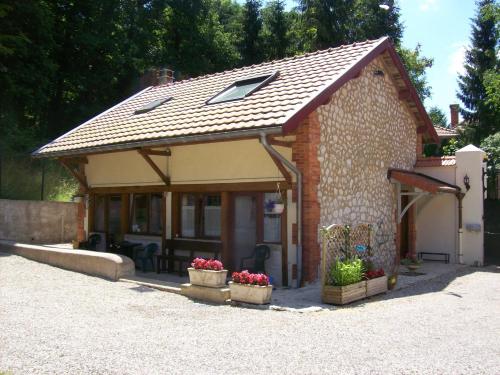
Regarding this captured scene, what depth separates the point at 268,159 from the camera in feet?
35.0

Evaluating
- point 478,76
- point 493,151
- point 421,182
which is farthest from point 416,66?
point 421,182

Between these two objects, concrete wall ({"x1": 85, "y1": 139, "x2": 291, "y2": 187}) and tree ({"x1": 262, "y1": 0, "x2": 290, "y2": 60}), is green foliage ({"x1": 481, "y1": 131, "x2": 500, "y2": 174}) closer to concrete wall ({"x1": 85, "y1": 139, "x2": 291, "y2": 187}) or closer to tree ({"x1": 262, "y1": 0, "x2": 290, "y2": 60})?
concrete wall ({"x1": 85, "y1": 139, "x2": 291, "y2": 187})

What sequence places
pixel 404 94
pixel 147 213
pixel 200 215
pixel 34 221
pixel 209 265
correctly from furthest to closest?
pixel 34 221
pixel 404 94
pixel 147 213
pixel 200 215
pixel 209 265

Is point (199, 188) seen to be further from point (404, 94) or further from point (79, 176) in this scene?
point (404, 94)

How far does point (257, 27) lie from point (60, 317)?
3113 cm

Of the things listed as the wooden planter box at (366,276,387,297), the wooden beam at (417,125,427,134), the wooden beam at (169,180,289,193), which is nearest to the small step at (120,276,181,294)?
the wooden beam at (169,180,289,193)

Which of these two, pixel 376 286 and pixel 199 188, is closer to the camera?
pixel 376 286

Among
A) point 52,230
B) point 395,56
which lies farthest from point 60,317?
point 52,230

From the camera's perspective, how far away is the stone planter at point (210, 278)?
8.79m

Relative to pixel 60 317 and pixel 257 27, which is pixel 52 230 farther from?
pixel 257 27

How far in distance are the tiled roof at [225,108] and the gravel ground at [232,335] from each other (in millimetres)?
3450

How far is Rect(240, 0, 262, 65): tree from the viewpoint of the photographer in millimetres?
35219

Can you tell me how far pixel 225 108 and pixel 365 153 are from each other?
358 centimetres

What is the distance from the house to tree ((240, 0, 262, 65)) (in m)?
20.5
